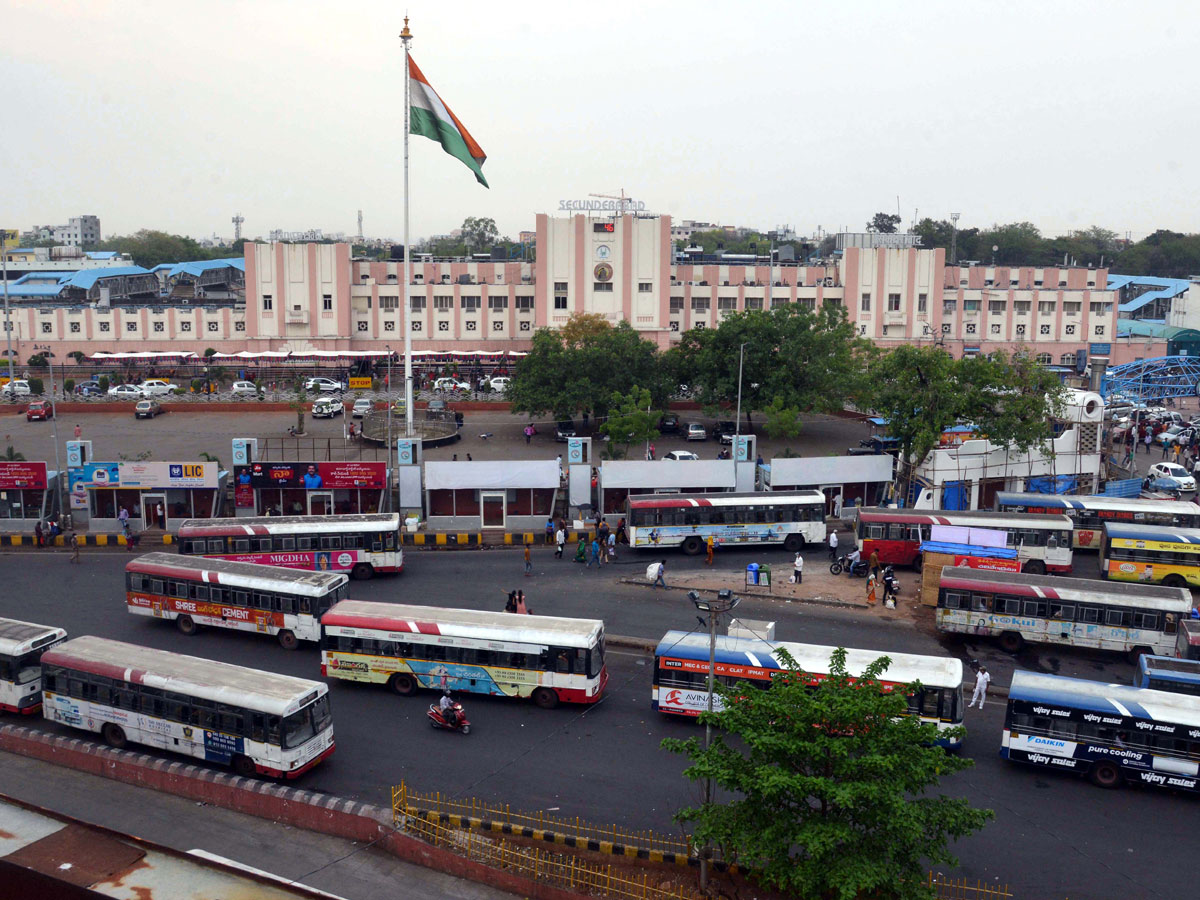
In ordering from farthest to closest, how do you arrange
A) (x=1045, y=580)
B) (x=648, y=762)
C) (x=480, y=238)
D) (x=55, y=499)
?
(x=480, y=238), (x=55, y=499), (x=1045, y=580), (x=648, y=762)

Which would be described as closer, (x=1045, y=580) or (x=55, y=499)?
(x=1045, y=580)

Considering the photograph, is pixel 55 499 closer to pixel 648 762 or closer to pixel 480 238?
pixel 648 762

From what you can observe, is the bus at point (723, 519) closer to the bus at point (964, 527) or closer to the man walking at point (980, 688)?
the bus at point (964, 527)

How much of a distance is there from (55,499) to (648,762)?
949 inches

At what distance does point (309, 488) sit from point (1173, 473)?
33605 mm

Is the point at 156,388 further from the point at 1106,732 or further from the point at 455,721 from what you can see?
the point at 1106,732

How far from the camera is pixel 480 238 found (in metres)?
150

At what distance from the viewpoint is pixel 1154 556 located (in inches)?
1030

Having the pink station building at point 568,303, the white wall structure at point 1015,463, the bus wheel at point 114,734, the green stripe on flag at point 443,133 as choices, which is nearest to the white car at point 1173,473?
the white wall structure at point 1015,463

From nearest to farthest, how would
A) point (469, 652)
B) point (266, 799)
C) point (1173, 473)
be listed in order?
point (266, 799) → point (469, 652) → point (1173, 473)

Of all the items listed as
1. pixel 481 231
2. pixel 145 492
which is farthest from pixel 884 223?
pixel 145 492

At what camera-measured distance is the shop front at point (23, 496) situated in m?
31.1

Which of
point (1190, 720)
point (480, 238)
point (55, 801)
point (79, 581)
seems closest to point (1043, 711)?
point (1190, 720)

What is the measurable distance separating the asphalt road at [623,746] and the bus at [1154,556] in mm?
5440
